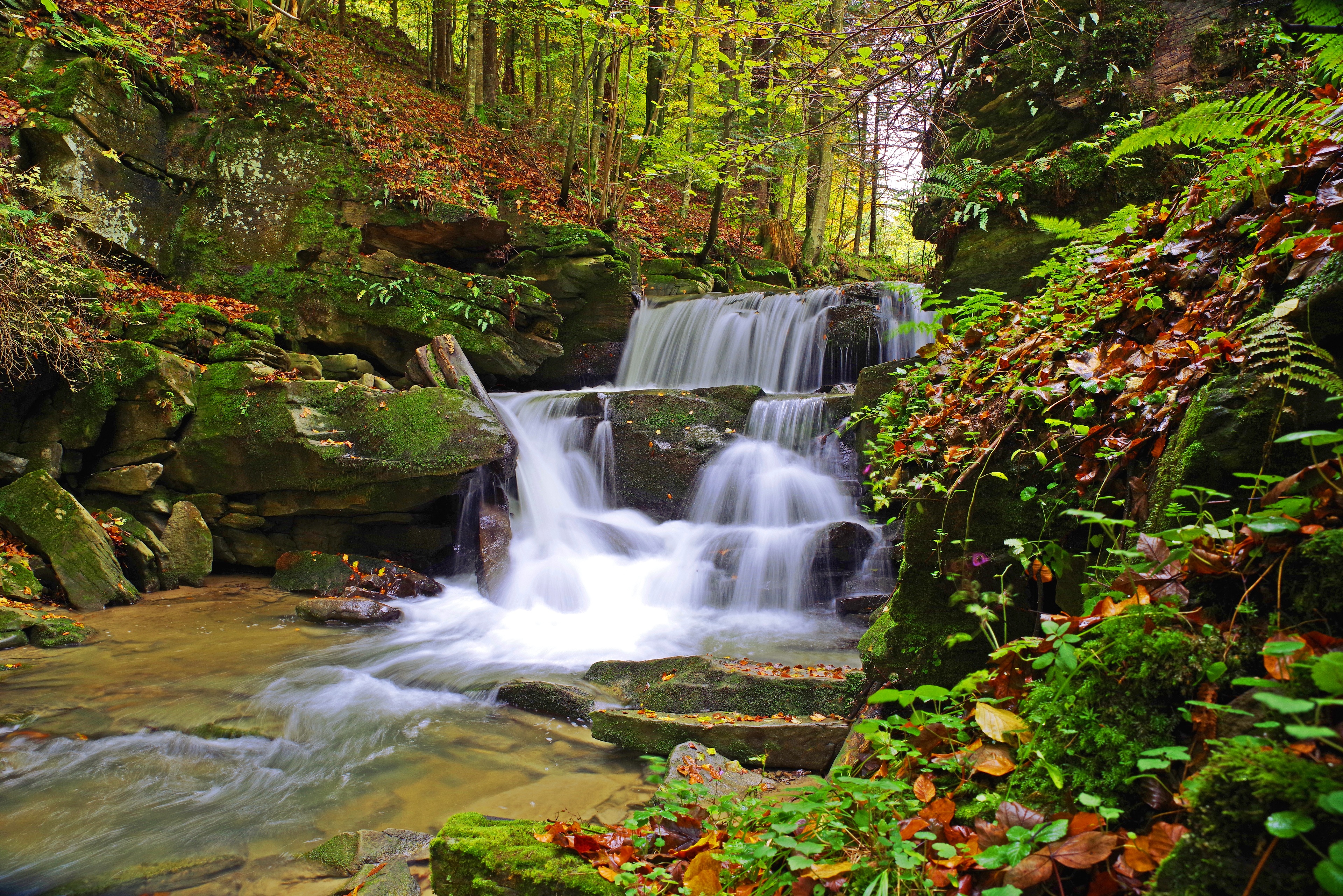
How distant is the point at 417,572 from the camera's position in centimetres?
805

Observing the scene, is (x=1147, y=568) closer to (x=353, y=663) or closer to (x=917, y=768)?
(x=917, y=768)

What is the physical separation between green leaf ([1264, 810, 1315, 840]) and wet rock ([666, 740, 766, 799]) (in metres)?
2.34

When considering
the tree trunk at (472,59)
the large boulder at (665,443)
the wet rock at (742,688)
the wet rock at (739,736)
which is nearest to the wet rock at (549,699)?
the wet rock at (742,688)

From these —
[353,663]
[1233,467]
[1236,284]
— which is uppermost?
[1236,284]

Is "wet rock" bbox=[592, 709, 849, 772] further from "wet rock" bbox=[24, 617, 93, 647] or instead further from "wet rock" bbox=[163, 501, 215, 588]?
"wet rock" bbox=[163, 501, 215, 588]

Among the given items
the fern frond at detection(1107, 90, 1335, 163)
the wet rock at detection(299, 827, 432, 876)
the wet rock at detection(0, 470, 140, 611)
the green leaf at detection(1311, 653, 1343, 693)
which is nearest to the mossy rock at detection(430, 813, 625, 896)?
the wet rock at detection(299, 827, 432, 876)

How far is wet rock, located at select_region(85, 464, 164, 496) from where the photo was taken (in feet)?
24.7

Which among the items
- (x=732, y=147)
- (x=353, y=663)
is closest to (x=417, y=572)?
(x=353, y=663)

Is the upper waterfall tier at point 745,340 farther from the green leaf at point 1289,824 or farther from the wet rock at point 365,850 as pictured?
the green leaf at point 1289,824

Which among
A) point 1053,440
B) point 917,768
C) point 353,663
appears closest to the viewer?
point 917,768

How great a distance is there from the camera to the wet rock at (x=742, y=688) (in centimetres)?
410

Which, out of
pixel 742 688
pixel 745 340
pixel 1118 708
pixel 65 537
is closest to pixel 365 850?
pixel 742 688

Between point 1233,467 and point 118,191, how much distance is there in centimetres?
1289

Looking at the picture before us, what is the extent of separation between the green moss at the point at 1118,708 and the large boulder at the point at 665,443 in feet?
24.8
